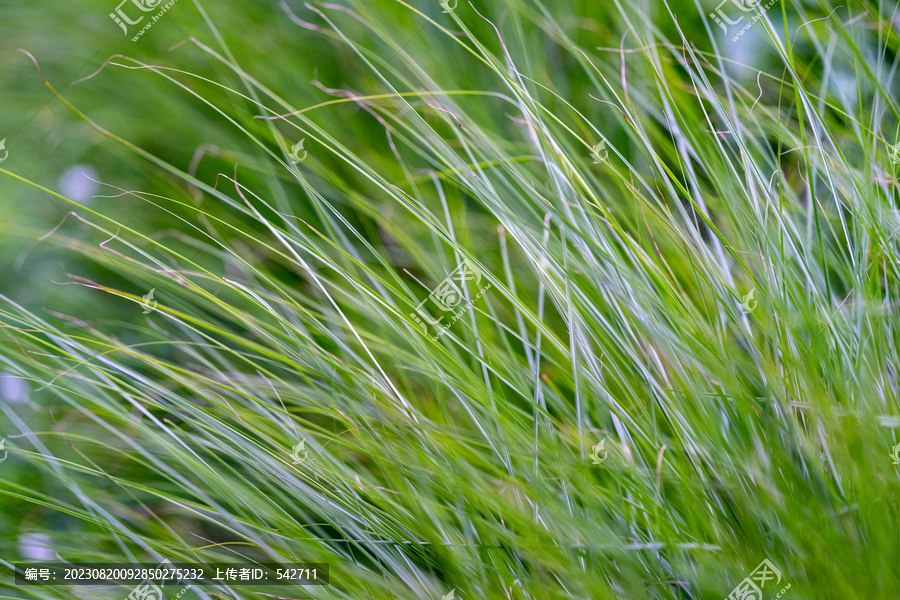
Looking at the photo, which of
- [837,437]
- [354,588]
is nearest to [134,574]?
[354,588]

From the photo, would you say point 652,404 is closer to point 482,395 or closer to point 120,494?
point 482,395

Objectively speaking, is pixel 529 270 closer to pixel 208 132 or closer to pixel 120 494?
pixel 208 132

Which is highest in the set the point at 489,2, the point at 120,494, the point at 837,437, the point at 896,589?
the point at 489,2

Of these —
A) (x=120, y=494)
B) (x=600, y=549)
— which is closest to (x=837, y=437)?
(x=600, y=549)

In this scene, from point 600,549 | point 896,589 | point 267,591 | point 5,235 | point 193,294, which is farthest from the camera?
point 5,235

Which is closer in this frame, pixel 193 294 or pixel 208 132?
pixel 193 294

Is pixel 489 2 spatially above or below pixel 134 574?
above

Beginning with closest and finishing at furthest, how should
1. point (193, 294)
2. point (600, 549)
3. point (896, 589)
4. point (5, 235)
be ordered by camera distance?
point (896, 589) → point (600, 549) → point (193, 294) → point (5, 235)
